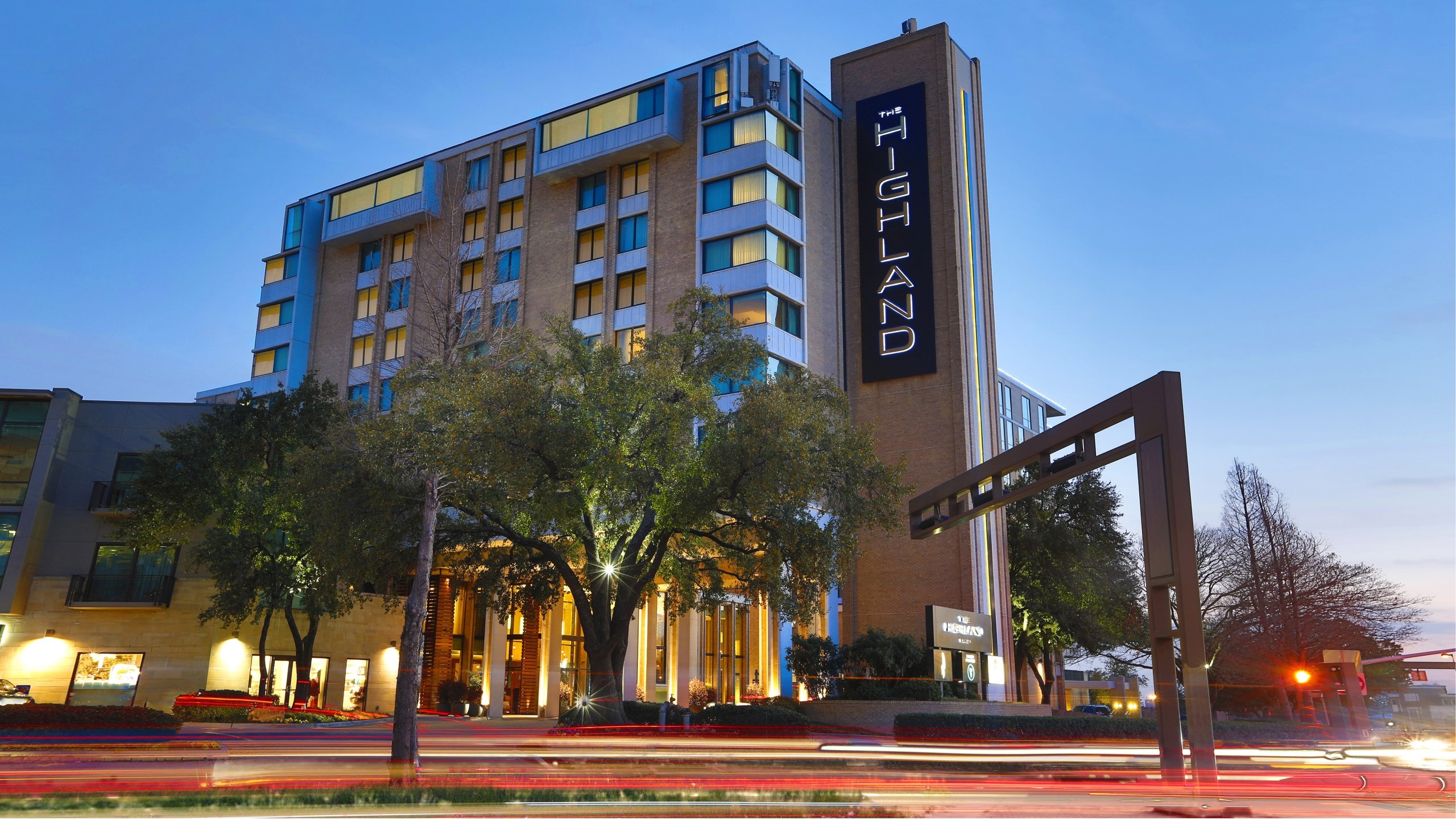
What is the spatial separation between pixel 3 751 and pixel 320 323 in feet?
140

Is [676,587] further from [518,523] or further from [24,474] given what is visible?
[24,474]

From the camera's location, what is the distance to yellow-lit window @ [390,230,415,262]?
60062 mm

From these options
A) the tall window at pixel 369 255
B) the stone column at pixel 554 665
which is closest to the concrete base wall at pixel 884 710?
the stone column at pixel 554 665

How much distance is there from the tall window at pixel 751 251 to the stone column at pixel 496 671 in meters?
18.6

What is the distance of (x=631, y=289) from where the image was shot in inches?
2024

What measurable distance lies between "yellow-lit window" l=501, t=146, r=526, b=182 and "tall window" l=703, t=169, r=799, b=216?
12.8 meters

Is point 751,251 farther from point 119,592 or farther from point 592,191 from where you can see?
point 119,592

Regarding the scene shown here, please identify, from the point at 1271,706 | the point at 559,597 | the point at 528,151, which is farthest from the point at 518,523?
the point at 1271,706

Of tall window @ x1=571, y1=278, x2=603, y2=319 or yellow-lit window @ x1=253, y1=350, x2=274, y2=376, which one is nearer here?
tall window @ x1=571, y1=278, x2=603, y2=319

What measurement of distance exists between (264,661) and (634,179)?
2770 cm

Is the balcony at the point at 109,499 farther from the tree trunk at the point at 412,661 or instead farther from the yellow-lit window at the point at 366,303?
the tree trunk at the point at 412,661

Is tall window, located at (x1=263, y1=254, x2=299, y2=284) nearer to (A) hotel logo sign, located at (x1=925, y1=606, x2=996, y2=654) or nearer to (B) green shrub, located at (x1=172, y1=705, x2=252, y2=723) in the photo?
(B) green shrub, located at (x1=172, y1=705, x2=252, y2=723)

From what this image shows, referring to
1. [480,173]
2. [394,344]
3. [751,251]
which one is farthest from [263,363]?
[751,251]

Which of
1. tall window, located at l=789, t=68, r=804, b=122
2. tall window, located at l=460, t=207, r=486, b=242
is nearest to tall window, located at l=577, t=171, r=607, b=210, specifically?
tall window, located at l=460, t=207, r=486, b=242
